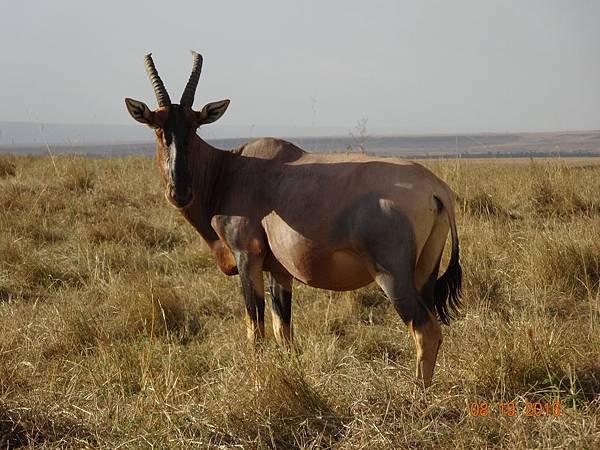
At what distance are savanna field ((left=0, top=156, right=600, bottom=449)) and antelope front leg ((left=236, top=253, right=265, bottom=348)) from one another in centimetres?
29

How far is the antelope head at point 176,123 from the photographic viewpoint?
18.9 ft

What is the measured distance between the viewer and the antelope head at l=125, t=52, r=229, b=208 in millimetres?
5770

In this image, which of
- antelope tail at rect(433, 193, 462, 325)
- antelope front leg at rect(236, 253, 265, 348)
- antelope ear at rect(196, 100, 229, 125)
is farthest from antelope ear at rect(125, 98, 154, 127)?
antelope tail at rect(433, 193, 462, 325)

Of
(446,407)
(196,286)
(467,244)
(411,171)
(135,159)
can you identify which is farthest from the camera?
(135,159)

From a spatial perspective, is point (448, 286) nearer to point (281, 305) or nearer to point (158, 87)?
point (281, 305)

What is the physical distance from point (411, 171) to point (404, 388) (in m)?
1.64

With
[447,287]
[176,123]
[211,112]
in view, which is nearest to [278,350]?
[447,287]

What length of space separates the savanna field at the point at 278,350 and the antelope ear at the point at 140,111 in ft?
5.90

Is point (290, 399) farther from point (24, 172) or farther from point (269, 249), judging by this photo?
point (24, 172)

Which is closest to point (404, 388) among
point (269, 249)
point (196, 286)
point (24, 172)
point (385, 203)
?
point (385, 203)

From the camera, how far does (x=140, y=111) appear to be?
600cm

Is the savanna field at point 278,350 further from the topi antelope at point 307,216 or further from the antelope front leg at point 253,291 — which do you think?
the topi antelope at point 307,216

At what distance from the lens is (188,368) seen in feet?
18.4

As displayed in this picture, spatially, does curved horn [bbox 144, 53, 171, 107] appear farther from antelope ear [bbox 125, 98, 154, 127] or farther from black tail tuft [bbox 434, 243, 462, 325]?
black tail tuft [bbox 434, 243, 462, 325]
